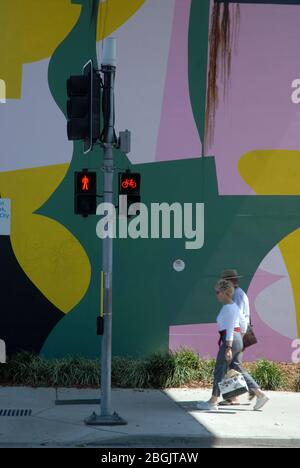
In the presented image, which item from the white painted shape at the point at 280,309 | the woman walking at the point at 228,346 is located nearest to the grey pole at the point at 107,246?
the woman walking at the point at 228,346

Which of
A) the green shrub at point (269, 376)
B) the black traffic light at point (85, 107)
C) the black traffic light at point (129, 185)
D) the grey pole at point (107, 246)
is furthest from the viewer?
the green shrub at point (269, 376)

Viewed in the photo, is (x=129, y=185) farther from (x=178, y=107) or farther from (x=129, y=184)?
(x=178, y=107)

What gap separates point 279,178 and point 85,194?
15.3 feet

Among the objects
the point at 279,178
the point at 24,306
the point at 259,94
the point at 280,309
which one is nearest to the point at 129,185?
the point at 24,306

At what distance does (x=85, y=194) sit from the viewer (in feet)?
30.8

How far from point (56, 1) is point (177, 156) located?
3327 millimetres

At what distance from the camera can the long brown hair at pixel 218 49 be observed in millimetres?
12820

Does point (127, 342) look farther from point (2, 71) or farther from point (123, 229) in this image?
point (2, 71)

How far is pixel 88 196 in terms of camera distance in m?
9.38

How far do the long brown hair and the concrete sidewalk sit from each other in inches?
176

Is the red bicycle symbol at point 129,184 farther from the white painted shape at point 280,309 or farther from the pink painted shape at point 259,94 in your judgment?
the white painted shape at point 280,309

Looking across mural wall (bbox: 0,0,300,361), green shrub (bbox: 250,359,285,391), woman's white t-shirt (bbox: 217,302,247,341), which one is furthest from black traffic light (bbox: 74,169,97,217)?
green shrub (bbox: 250,359,285,391)

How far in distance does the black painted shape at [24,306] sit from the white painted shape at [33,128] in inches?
55.1

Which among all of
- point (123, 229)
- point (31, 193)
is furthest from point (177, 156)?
point (31, 193)
